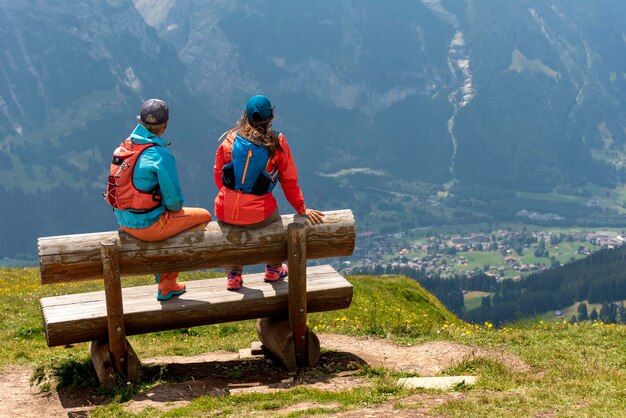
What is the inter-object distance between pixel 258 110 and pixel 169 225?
3023mm

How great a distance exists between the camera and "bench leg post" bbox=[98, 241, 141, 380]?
14102 millimetres

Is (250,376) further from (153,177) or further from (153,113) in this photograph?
(153,113)

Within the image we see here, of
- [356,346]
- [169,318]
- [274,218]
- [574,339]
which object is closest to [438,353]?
[356,346]

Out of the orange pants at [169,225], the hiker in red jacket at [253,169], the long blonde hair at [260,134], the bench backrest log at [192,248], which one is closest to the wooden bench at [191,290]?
the bench backrest log at [192,248]

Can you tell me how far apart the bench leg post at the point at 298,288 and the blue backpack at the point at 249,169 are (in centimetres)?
113

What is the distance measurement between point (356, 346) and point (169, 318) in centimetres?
530

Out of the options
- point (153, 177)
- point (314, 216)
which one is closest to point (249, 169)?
point (314, 216)

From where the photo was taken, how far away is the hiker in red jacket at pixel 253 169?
15086mm

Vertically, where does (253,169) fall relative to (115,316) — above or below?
above

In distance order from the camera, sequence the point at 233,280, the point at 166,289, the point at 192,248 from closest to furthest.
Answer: the point at 192,248 < the point at 166,289 < the point at 233,280

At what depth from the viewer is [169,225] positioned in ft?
48.2

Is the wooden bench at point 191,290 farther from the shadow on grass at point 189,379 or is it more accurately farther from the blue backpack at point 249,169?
Result: the blue backpack at point 249,169

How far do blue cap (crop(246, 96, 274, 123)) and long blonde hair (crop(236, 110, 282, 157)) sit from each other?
0.31ft

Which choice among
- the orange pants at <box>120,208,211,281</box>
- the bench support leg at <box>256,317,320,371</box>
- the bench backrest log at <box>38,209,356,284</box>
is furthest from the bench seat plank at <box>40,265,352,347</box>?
the orange pants at <box>120,208,211,281</box>
